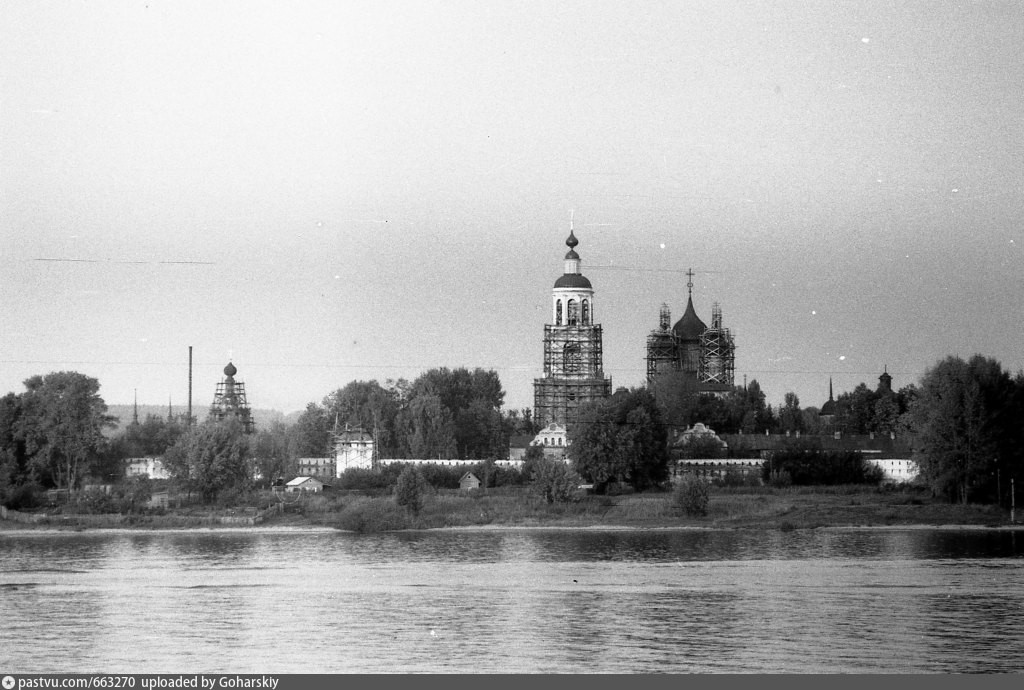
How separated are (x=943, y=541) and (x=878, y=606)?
55.1 feet

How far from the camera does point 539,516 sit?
185 ft

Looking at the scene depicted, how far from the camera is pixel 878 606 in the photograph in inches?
1344

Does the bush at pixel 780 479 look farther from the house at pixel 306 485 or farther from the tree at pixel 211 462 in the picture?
Result: the tree at pixel 211 462

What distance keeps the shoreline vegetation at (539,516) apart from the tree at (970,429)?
122 cm

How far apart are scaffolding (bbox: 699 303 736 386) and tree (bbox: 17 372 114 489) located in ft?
148

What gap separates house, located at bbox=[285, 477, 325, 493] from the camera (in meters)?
64.7

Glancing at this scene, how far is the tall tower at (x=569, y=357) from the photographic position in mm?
86375

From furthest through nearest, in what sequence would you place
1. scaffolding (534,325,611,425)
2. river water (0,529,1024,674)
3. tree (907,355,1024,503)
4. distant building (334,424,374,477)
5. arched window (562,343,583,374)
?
arched window (562,343,583,374), scaffolding (534,325,611,425), distant building (334,424,374,477), tree (907,355,1024,503), river water (0,529,1024,674)

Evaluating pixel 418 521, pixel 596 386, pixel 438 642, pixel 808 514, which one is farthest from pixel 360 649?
pixel 596 386

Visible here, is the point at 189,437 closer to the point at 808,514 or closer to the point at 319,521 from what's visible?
the point at 319,521

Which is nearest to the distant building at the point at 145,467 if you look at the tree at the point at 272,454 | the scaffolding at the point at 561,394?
the tree at the point at 272,454

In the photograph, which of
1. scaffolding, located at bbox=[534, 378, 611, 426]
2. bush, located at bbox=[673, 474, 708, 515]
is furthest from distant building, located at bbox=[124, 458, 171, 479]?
bush, located at bbox=[673, 474, 708, 515]

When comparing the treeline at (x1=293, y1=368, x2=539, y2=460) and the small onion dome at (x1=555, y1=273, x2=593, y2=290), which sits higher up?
the small onion dome at (x1=555, y1=273, x2=593, y2=290)

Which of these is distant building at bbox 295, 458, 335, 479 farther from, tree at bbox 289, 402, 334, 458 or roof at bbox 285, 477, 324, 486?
roof at bbox 285, 477, 324, 486
